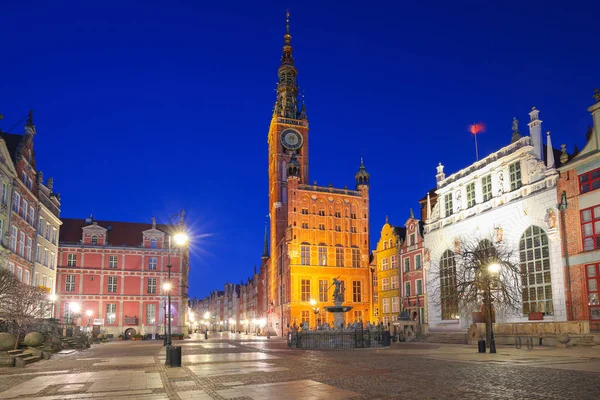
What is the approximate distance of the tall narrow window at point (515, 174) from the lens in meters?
41.6

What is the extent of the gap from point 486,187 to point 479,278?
17494mm

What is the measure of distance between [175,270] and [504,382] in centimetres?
6647

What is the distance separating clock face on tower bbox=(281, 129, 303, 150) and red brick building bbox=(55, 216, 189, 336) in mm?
26818

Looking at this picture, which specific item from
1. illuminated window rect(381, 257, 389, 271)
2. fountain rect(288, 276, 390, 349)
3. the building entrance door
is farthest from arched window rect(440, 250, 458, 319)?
the building entrance door

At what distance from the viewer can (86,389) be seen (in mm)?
15000

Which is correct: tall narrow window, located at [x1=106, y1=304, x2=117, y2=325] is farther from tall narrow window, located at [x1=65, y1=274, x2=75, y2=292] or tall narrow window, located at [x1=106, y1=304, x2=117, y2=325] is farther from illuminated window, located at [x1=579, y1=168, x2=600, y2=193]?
illuminated window, located at [x1=579, y1=168, x2=600, y2=193]

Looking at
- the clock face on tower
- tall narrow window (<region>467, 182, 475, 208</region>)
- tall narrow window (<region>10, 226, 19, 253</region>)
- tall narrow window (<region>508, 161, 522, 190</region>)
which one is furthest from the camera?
the clock face on tower

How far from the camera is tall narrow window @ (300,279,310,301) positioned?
70562mm

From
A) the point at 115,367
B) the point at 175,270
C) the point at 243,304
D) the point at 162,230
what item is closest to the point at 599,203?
the point at 115,367

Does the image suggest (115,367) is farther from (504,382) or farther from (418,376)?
(504,382)

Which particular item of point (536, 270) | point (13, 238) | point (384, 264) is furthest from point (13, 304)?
point (384, 264)

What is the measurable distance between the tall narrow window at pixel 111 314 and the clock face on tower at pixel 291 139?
38.7m

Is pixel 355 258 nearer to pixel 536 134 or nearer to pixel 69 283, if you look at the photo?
pixel 536 134

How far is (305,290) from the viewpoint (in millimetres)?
70875
